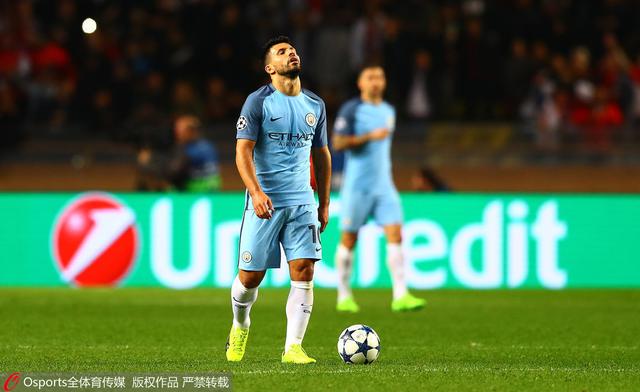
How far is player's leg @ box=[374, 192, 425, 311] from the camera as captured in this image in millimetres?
13227

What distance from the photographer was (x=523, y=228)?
1739 centimetres

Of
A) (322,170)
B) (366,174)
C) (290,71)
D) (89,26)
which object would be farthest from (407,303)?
(89,26)

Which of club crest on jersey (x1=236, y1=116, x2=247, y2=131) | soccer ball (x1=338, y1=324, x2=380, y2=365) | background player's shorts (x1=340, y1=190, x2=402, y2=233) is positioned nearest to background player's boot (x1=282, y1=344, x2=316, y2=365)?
soccer ball (x1=338, y1=324, x2=380, y2=365)

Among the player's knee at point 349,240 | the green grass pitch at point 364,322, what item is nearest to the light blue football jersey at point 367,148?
the player's knee at point 349,240

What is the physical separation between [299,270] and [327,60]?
12.5m

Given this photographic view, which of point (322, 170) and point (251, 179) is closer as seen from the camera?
point (251, 179)

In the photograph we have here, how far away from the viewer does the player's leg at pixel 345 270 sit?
44.7 ft

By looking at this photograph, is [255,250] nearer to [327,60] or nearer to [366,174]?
[366,174]

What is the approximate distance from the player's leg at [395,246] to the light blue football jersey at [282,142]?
458 centimetres

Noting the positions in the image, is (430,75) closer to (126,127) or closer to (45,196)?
(126,127)

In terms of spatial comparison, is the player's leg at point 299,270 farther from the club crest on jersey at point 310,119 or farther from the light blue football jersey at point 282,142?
the club crest on jersey at point 310,119

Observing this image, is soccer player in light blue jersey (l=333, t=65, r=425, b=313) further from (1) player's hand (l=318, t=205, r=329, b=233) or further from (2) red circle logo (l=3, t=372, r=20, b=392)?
(2) red circle logo (l=3, t=372, r=20, b=392)

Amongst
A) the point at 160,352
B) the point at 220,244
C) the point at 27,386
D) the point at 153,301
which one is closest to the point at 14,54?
the point at 220,244

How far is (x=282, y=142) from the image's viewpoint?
8.73m
